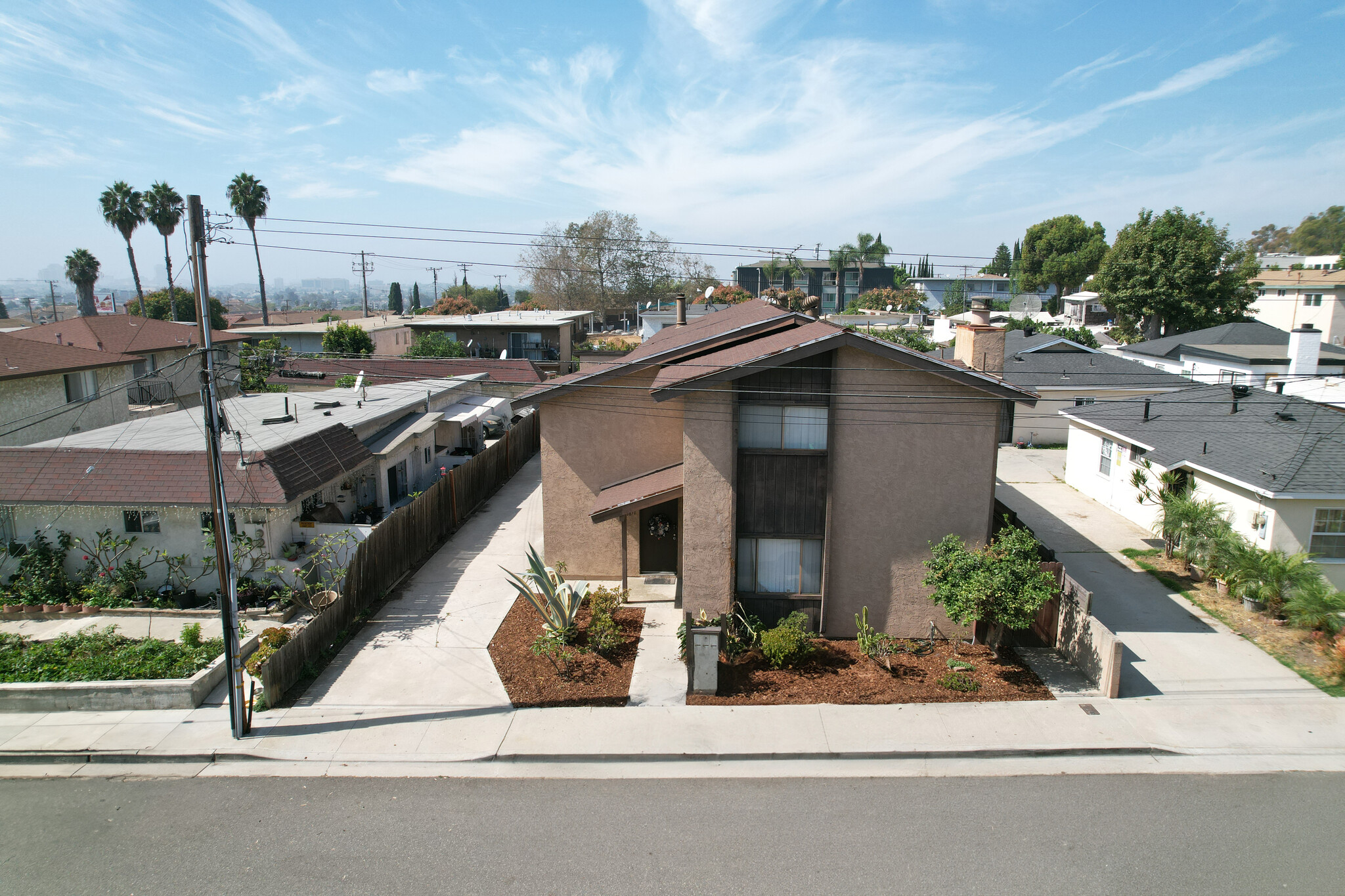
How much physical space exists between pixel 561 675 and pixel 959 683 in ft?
20.6

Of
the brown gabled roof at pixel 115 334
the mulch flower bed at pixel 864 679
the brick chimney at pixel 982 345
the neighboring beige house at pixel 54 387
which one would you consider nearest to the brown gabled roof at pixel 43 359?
the neighboring beige house at pixel 54 387

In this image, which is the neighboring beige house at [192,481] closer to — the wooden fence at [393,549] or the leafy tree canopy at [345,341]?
the wooden fence at [393,549]

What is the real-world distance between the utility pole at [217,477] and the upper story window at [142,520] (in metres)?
5.75

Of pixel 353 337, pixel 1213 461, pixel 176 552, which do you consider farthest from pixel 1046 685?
pixel 353 337

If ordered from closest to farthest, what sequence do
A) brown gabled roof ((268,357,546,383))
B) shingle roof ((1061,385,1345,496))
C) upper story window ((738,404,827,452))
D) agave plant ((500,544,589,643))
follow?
upper story window ((738,404,827,452)) < agave plant ((500,544,589,643)) < shingle roof ((1061,385,1345,496)) < brown gabled roof ((268,357,546,383))

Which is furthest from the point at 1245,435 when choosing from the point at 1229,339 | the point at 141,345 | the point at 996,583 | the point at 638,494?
the point at 141,345

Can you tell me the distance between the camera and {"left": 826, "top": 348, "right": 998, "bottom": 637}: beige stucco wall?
12422 mm

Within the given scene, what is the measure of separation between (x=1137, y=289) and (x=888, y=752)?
47808 millimetres

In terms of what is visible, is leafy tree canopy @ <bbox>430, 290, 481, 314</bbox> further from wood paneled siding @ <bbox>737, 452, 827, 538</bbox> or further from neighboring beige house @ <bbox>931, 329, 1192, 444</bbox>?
wood paneled siding @ <bbox>737, 452, 827, 538</bbox>

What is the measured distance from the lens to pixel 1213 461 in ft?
53.8

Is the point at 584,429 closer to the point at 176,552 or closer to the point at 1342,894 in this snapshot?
the point at 176,552

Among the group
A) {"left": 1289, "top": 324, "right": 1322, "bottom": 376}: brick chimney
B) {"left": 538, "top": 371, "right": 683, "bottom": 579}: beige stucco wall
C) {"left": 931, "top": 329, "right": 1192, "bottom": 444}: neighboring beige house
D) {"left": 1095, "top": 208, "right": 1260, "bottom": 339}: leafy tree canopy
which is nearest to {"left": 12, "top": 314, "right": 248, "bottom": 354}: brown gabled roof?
{"left": 538, "top": 371, "right": 683, "bottom": 579}: beige stucco wall

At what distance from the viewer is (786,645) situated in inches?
475

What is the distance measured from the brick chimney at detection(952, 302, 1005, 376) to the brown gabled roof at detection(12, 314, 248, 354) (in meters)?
28.3
